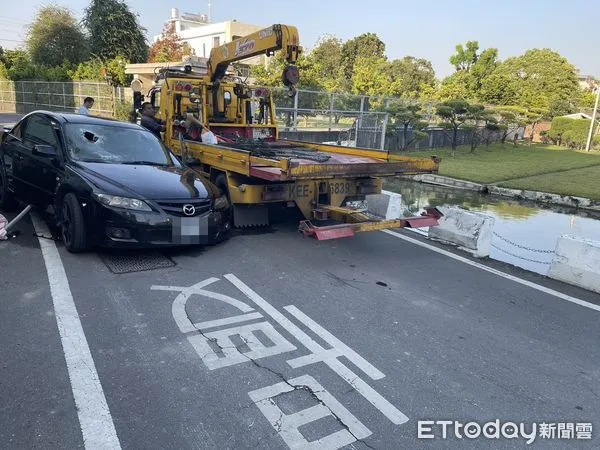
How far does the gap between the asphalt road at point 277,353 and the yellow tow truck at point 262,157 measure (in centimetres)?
89

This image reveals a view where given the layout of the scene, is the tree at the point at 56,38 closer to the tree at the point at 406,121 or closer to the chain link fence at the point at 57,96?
the chain link fence at the point at 57,96

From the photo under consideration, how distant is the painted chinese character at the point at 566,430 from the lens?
9.37 ft

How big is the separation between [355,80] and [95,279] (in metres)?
34.2

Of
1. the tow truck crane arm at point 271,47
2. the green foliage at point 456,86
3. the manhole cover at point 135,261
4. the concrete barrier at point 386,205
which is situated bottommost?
the manhole cover at point 135,261

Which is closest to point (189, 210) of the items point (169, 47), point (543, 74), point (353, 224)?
point (353, 224)

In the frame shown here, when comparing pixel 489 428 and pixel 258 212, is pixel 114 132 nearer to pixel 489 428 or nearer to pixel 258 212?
pixel 258 212

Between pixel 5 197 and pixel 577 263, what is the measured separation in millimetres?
7927

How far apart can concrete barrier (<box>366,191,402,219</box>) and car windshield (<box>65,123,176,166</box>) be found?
3525mm

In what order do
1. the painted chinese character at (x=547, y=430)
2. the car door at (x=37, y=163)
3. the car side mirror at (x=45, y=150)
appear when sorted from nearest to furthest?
1. the painted chinese character at (x=547, y=430)
2. the car side mirror at (x=45, y=150)
3. the car door at (x=37, y=163)

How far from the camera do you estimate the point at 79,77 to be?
2728 cm

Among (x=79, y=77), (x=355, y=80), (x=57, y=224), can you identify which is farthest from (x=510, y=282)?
(x=355, y=80)

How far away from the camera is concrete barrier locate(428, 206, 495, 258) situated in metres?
6.32

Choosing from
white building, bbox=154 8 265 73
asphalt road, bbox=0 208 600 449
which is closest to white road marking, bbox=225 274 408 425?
asphalt road, bbox=0 208 600 449

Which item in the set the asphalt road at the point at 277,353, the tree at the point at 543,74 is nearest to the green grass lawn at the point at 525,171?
the asphalt road at the point at 277,353
